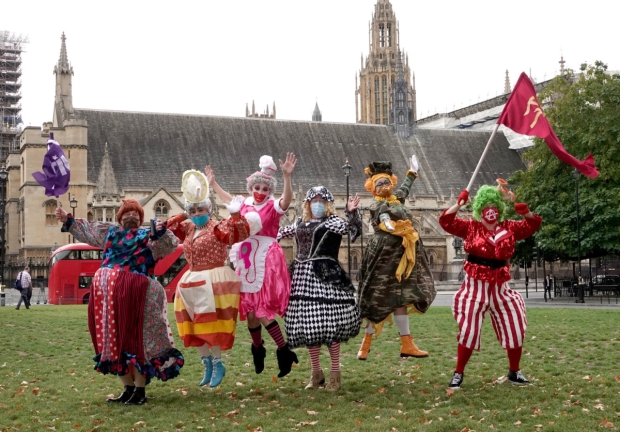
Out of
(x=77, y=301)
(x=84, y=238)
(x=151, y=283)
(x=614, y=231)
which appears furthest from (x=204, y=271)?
(x=77, y=301)

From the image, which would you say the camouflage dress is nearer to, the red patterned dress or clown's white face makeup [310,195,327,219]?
clown's white face makeup [310,195,327,219]

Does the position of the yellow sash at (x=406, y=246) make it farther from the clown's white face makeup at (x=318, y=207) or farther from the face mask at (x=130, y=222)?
the face mask at (x=130, y=222)

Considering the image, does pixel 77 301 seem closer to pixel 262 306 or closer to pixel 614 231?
pixel 614 231

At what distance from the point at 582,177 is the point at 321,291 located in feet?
84.4

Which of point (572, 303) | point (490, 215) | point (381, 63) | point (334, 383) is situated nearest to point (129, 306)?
point (334, 383)

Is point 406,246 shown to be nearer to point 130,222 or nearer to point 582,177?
point 130,222

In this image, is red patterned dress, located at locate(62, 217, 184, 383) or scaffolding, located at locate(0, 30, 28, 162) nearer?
red patterned dress, located at locate(62, 217, 184, 383)

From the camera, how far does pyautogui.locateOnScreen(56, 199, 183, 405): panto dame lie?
27.4 feet

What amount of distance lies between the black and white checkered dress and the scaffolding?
6896cm

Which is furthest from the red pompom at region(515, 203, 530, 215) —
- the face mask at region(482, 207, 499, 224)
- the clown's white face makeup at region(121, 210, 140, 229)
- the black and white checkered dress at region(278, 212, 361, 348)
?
the clown's white face makeup at region(121, 210, 140, 229)

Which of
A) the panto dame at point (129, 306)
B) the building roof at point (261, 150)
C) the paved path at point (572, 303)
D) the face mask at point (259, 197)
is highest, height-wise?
the building roof at point (261, 150)

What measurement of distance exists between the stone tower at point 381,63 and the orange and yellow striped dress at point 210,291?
309 ft

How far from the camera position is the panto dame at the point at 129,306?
8.36 m

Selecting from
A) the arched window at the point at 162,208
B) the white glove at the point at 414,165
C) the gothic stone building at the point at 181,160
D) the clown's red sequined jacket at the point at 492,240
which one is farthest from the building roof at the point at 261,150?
the clown's red sequined jacket at the point at 492,240
